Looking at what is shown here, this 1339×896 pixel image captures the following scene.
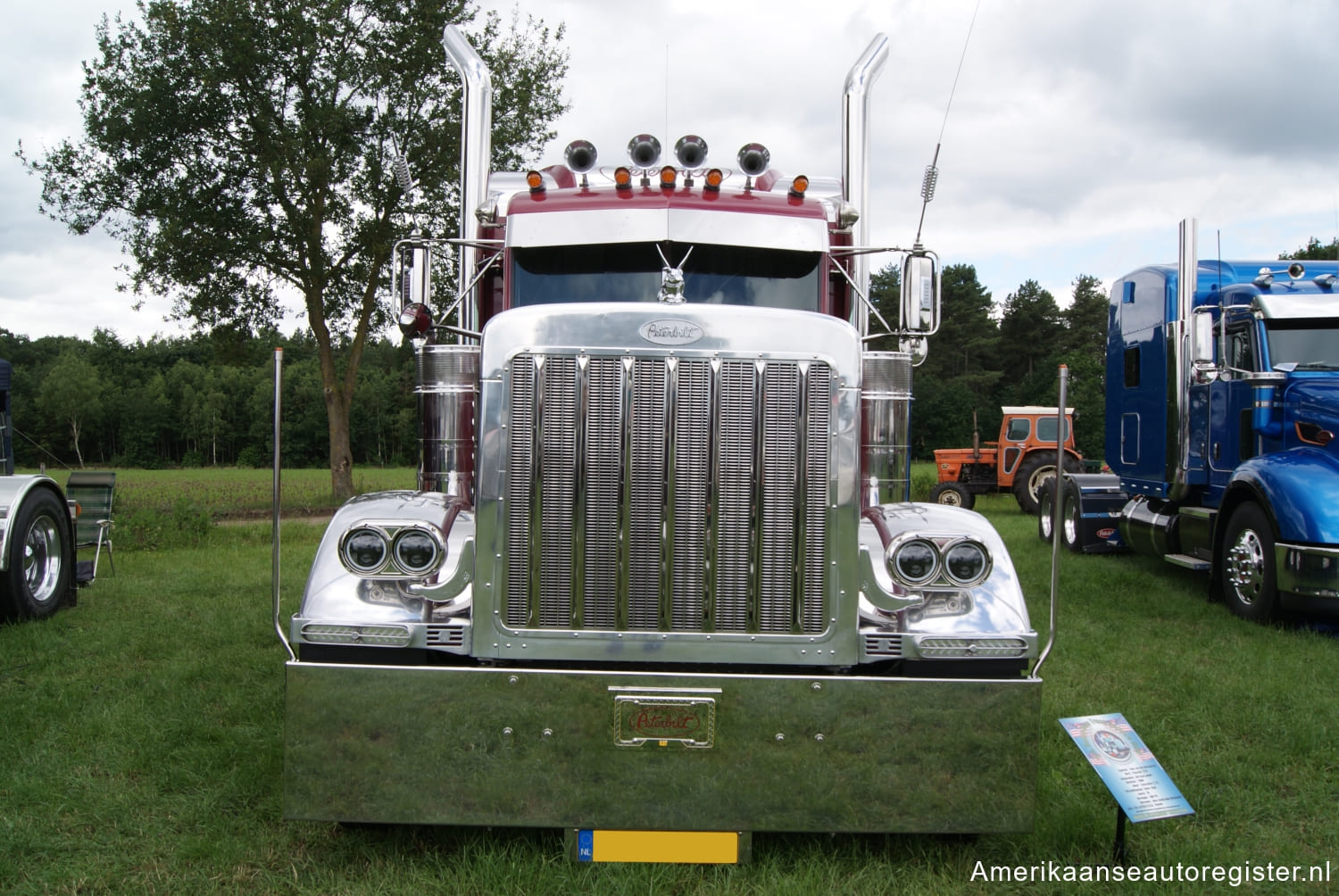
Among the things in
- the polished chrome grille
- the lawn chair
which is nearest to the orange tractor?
the lawn chair

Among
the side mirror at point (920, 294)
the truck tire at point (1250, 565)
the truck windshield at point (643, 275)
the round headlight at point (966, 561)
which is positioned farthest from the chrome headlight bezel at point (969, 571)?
the truck tire at point (1250, 565)

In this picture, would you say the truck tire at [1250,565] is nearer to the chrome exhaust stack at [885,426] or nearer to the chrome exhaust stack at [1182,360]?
the chrome exhaust stack at [1182,360]

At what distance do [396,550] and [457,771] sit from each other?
0.77m

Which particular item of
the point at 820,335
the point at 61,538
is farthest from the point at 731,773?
the point at 61,538

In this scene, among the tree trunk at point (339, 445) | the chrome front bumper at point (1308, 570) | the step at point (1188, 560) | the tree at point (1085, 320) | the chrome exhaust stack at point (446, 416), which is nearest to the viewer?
the chrome exhaust stack at point (446, 416)

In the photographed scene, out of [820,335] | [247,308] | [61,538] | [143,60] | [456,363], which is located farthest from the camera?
[247,308]

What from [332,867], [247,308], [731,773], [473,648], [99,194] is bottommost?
[332,867]

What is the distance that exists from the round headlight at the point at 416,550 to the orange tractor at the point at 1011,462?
18296mm

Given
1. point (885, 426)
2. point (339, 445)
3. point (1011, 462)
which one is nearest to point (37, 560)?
point (885, 426)

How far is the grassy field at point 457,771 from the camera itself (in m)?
3.47

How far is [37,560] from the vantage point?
26.4 feet

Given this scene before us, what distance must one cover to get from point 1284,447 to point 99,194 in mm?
19356

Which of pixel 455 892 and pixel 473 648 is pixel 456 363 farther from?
pixel 455 892

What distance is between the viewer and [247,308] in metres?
20.1
